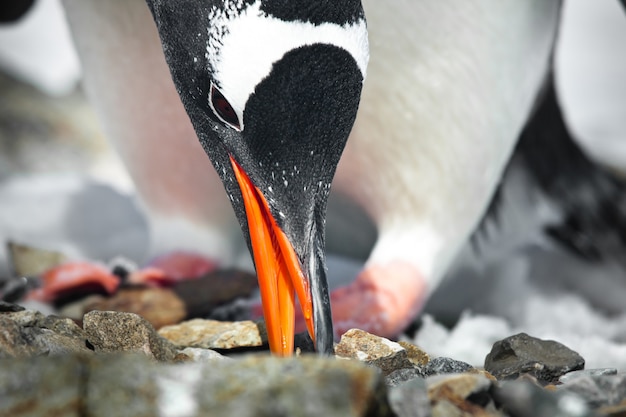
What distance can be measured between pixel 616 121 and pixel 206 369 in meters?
1.76

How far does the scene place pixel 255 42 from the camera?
1.15 metres

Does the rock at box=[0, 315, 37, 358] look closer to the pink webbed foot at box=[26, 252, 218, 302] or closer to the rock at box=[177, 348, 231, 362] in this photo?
the rock at box=[177, 348, 231, 362]

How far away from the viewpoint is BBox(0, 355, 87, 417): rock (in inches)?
30.8

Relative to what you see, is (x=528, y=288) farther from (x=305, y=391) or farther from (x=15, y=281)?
(x=305, y=391)

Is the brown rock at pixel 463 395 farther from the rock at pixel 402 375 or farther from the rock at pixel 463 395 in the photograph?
the rock at pixel 402 375

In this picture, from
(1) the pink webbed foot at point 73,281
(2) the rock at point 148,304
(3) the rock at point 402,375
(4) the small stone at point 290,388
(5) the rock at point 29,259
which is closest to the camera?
(4) the small stone at point 290,388

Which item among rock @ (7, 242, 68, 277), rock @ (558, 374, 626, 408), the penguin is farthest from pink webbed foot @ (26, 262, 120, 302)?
rock @ (558, 374, 626, 408)

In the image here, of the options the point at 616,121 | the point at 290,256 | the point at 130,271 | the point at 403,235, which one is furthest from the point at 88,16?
the point at 616,121

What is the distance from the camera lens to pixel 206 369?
822 millimetres

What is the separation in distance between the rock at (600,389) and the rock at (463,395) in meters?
0.12

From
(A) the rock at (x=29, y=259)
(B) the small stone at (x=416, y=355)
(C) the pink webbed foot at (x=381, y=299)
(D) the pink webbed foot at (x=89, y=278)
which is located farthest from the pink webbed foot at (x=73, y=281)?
(B) the small stone at (x=416, y=355)

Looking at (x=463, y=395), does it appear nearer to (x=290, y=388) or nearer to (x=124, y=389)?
(x=290, y=388)

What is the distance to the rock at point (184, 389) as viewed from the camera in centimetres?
77

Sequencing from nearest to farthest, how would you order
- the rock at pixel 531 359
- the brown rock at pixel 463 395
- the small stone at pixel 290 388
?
the small stone at pixel 290 388, the brown rock at pixel 463 395, the rock at pixel 531 359
